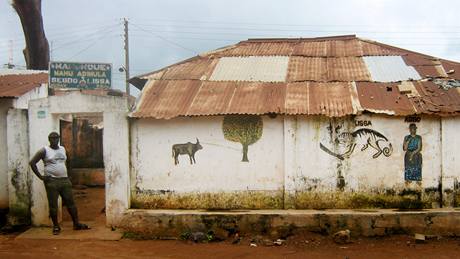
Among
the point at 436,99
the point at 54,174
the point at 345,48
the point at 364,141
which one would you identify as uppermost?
the point at 345,48

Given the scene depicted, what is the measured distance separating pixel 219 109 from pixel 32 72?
21.6 feet

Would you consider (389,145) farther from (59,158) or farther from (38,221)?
(38,221)

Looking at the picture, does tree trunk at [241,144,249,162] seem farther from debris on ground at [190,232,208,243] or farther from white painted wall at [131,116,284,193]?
debris on ground at [190,232,208,243]

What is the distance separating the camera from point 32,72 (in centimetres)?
1255

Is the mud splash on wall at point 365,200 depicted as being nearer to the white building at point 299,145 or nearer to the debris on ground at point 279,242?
the white building at point 299,145

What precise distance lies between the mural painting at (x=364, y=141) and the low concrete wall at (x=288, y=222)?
114 cm

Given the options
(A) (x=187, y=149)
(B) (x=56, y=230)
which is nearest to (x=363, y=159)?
(A) (x=187, y=149)

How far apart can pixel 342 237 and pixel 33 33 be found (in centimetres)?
1147

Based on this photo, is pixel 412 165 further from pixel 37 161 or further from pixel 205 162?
pixel 37 161

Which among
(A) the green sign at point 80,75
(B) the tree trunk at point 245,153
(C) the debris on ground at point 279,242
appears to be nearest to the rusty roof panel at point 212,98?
(B) the tree trunk at point 245,153

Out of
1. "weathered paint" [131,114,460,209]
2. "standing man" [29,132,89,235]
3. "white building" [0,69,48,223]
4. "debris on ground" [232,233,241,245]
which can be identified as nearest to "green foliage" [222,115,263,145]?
"weathered paint" [131,114,460,209]

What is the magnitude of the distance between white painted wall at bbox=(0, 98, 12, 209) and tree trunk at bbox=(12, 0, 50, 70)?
5728 mm

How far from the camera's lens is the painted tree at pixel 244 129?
29.2 ft

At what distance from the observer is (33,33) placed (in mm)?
14414
